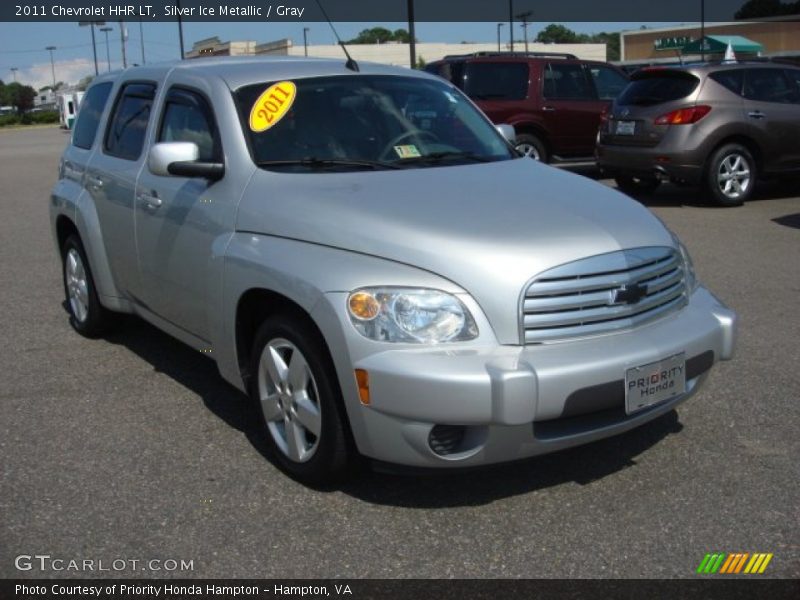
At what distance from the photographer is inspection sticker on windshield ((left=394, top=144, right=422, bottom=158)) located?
4590mm

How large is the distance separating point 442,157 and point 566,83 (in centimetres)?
1059

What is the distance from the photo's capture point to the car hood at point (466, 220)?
3494 millimetres

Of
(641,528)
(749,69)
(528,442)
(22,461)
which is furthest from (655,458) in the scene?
(749,69)

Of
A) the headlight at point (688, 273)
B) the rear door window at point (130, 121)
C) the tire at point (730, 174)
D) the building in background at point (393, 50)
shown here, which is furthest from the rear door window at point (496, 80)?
the building in background at point (393, 50)

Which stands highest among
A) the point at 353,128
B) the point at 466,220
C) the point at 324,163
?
the point at 353,128

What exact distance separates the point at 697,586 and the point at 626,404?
691 mm

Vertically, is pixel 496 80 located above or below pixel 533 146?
above

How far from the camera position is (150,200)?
16.3 feet

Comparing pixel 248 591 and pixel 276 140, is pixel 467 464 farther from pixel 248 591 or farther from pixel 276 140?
pixel 276 140

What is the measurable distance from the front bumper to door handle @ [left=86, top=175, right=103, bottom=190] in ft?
9.37

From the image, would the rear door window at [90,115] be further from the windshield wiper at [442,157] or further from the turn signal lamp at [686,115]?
the turn signal lamp at [686,115]

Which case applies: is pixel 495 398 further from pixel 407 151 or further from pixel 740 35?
pixel 740 35

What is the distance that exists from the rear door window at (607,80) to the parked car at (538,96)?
0.12 metres
